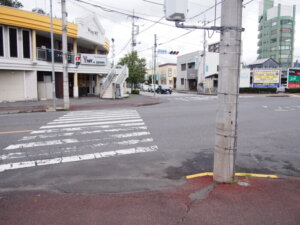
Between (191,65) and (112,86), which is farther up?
(191,65)

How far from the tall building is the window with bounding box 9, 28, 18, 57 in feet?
293

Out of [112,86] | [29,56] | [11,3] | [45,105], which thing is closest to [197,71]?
[112,86]

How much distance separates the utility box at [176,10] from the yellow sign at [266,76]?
40191 mm

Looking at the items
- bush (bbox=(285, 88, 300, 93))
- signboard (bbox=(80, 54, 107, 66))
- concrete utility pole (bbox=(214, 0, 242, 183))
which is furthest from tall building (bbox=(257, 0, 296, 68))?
concrete utility pole (bbox=(214, 0, 242, 183))

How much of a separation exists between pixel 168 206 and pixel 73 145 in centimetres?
462

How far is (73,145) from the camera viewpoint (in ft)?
24.9

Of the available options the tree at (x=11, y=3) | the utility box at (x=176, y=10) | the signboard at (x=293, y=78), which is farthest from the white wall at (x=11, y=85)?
the signboard at (x=293, y=78)

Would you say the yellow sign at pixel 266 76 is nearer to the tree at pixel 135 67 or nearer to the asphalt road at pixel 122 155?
the tree at pixel 135 67

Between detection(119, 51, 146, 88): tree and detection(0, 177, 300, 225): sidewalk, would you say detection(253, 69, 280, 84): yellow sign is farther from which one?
detection(0, 177, 300, 225): sidewalk

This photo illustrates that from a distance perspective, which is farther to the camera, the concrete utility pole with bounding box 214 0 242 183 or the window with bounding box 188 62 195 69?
the window with bounding box 188 62 195 69

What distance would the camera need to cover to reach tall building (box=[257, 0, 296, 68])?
90.2 metres

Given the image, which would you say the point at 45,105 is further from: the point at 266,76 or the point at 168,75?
the point at 168,75

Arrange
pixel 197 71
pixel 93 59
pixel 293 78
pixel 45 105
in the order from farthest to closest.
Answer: pixel 197 71, pixel 293 78, pixel 93 59, pixel 45 105

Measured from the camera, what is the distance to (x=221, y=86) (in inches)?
173
